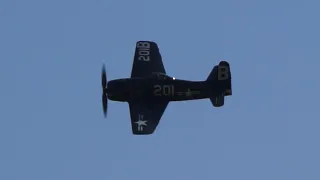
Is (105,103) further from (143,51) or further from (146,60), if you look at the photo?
(143,51)

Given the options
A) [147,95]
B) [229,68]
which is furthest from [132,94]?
[229,68]

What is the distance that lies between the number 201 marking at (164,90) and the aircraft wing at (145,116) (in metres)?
0.82

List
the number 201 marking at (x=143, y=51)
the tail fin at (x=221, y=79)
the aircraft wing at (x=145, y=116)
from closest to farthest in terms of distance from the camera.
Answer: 1. the aircraft wing at (x=145, y=116)
2. the tail fin at (x=221, y=79)
3. the number 201 marking at (x=143, y=51)

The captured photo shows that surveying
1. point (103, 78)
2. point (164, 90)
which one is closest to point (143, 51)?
point (103, 78)

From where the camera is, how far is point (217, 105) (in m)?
104

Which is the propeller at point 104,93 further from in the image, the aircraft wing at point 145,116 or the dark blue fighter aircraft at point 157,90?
the aircraft wing at point 145,116

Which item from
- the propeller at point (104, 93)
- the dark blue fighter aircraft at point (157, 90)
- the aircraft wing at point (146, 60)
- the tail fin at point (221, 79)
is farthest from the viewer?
the aircraft wing at point (146, 60)

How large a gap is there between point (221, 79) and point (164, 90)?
15.1 ft

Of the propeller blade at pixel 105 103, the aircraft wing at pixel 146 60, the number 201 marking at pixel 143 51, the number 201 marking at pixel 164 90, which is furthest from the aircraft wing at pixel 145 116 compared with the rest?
the number 201 marking at pixel 143 51

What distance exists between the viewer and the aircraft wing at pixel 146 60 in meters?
106

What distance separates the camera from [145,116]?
337 feet

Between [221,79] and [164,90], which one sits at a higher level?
[221,79]

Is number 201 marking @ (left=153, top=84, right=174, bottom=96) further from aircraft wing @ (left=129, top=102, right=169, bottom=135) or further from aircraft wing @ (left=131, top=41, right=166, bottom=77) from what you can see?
aircraft wing @ (left=131, top=41, right=166, bottom=77)

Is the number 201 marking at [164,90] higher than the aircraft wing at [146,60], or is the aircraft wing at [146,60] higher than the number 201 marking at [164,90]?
the aircraft wing at [146,60]
